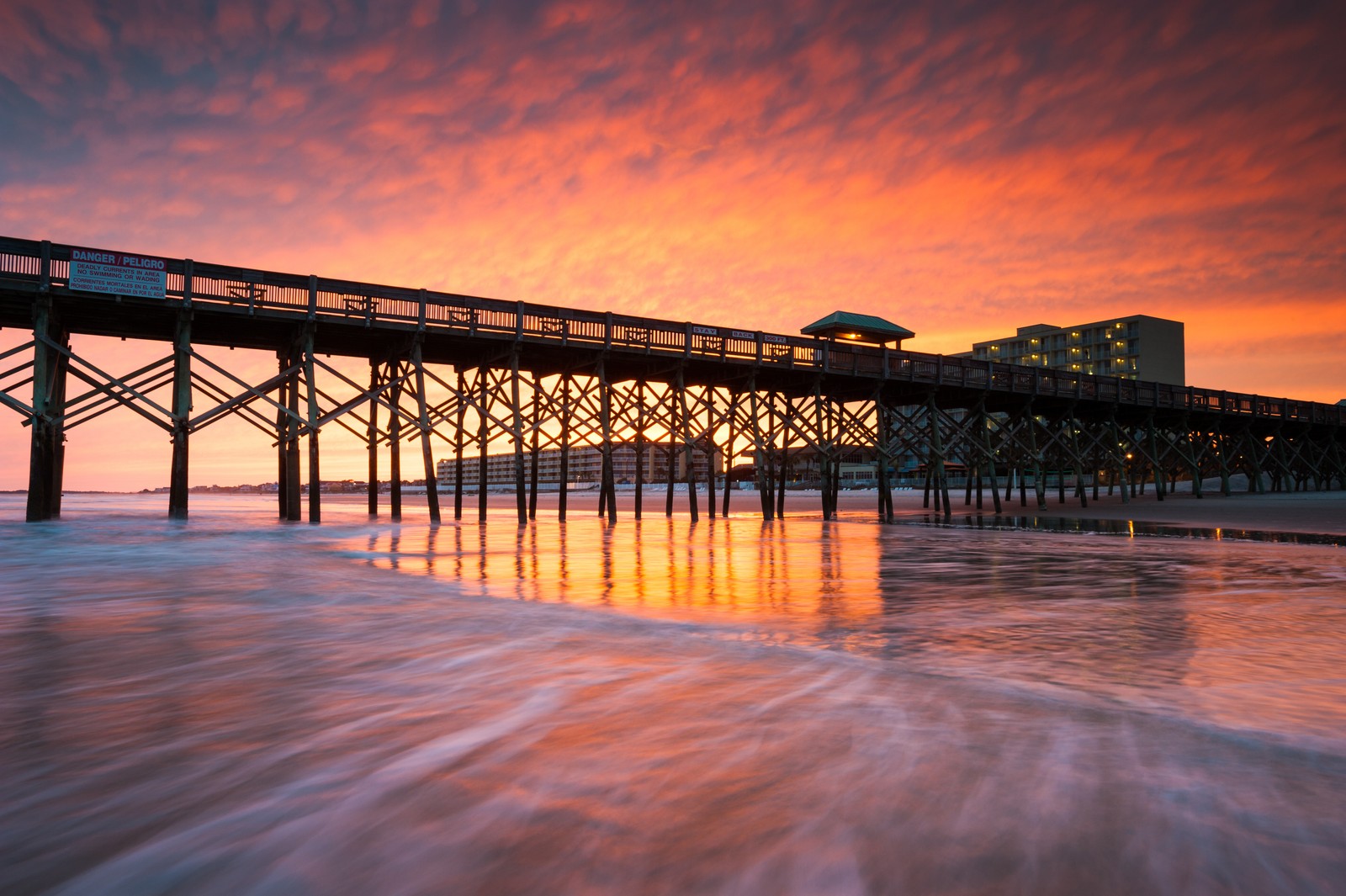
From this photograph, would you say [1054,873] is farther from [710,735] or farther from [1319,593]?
[1319,593]

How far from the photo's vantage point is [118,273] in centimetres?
1806

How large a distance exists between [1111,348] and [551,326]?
106791 mm

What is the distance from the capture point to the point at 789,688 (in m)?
4.21

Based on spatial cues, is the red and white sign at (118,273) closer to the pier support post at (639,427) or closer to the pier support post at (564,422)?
the pier support post at (564,422)

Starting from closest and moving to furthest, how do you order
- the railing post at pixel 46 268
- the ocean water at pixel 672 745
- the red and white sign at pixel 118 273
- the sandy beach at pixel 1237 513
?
1. the ocean water at pixel 672 745
2. the railing post at pixel 46 268
3. the red and white sign at pixel 118 273
4. the sandy beach at pixel 1237 513

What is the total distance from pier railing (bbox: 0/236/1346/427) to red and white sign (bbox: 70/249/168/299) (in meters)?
0.25

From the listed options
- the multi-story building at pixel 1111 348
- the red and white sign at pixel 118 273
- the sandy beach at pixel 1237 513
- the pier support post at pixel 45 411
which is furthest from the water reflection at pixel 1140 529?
the multi-story building at pixel 1111 348

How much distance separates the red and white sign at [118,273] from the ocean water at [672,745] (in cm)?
1358

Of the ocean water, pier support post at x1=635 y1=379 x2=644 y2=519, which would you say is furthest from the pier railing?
the ocean water

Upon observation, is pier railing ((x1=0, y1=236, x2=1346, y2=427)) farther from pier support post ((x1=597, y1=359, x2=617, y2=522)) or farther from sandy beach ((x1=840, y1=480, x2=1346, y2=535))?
sandy beach ((x1=840, y1=480, x2=1346, y2=535))

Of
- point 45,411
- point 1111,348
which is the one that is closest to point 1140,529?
point 45,411

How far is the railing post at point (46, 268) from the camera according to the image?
57.1ft

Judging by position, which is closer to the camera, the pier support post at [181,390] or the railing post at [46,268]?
the railing post at [46,268]

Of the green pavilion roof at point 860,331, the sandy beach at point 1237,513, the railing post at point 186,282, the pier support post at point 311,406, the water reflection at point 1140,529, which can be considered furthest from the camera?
the green pavilion roof at point 860,331
